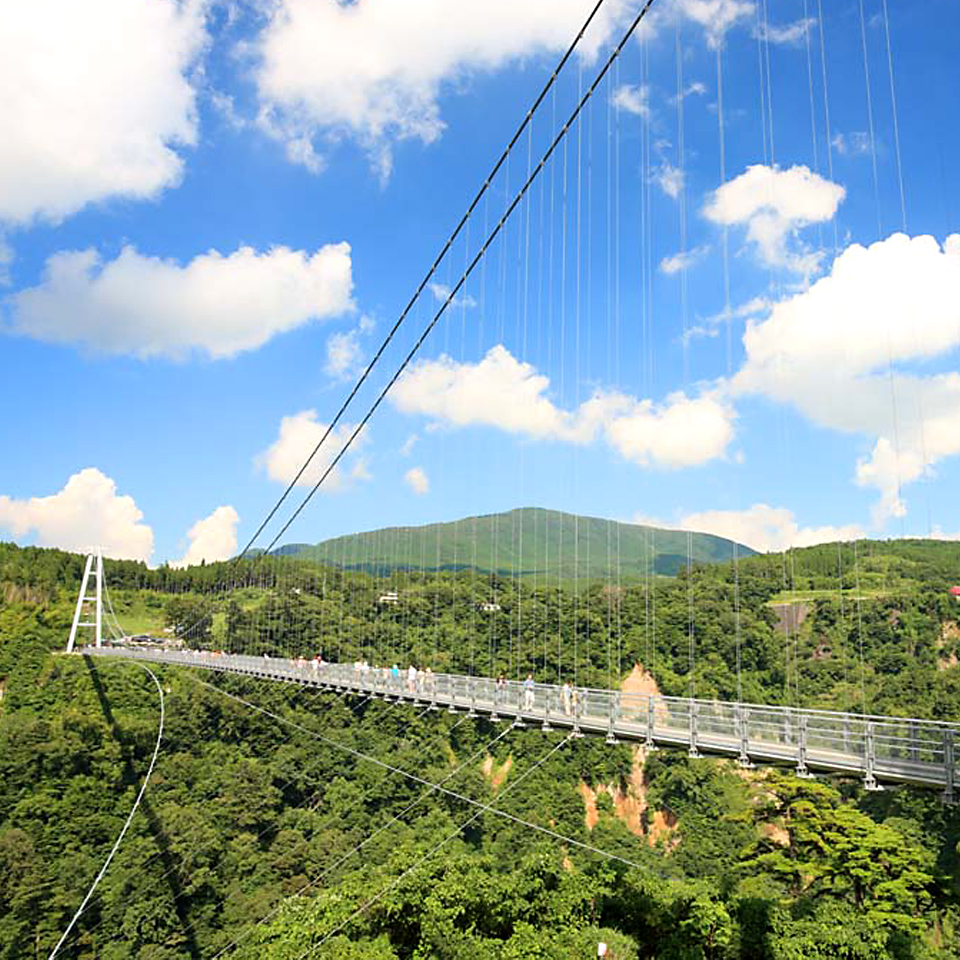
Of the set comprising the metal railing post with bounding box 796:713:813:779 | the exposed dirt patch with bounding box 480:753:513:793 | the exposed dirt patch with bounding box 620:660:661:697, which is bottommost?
the exposed dirt patch with bounding box 480:753:513:793

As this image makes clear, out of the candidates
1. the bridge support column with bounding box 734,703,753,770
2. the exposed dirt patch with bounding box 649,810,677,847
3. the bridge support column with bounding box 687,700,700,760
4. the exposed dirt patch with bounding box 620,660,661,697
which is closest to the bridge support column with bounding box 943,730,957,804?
the bridge support column with bounding box 734,703,753,770

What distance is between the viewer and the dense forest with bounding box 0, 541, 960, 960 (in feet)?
77.6

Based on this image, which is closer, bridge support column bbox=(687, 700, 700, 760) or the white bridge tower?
bridge support column bbox=(687, 700, 700, 760)

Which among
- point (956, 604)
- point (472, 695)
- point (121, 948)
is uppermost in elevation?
point (956, 604)

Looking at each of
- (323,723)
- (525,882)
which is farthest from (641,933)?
(323,723)

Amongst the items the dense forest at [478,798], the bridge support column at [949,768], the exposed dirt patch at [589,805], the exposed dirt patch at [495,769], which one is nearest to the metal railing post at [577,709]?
the dense forest at [478,798]

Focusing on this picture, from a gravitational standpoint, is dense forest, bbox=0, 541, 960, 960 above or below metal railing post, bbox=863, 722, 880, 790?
below

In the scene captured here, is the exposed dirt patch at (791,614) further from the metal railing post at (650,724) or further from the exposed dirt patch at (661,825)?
the metal railing post at (650,724)

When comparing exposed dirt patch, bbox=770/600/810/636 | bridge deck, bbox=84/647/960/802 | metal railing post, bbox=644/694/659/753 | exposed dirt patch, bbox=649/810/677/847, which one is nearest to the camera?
bridge deck, bbox=84/647/960/802

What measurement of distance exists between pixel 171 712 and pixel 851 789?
125 ft

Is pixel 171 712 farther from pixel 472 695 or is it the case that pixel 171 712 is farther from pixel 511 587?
pixel 472 695

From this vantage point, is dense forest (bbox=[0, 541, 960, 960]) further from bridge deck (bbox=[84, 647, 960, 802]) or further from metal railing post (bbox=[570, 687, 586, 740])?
metal railing post (bbox=[570, 687, 586, 740])

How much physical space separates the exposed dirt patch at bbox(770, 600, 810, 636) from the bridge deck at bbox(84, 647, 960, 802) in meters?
38.9

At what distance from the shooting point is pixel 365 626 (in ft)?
183
